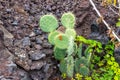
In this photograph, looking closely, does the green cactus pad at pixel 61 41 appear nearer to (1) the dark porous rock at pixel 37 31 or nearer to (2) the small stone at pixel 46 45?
(2) the small stone at pixel 46 45

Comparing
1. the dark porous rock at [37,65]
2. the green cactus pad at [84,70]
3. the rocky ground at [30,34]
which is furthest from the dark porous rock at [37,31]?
the green cactus pad at [84,70]

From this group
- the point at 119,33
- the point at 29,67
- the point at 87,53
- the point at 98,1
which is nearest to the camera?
the point at 29,67

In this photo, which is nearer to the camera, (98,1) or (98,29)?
(98,29)

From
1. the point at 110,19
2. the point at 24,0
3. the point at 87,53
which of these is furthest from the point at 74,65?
the point at 24,0

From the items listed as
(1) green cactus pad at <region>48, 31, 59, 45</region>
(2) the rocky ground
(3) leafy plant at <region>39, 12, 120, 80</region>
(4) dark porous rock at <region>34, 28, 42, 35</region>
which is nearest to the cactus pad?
(3) leafy plant at <region>39, 12, 120, 80</region>

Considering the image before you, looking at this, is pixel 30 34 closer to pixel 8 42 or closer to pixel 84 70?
pixel 8 42

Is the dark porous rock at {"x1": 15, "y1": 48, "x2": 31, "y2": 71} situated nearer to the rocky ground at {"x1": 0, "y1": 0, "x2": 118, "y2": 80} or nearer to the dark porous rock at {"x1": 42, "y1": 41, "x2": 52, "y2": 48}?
the rocky ground at {"x1": 0, "y1": 0, "x2": 118, "y2": 80}

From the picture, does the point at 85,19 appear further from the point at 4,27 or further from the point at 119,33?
the point at 4,27
